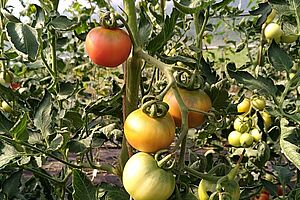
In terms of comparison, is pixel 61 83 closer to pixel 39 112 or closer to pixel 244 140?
pixel 39 112

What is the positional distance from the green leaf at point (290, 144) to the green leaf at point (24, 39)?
43 cm

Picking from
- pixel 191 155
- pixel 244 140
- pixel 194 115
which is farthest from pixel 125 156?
pixel 244 140

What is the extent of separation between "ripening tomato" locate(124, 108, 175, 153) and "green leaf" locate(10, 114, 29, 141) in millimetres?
178

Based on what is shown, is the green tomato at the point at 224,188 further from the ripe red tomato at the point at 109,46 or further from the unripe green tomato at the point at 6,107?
the unripe green tomato at the point at 6,107

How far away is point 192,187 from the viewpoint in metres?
1.12

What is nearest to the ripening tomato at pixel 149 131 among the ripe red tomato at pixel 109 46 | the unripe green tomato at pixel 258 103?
the ripe red tomato at pixel 109 46

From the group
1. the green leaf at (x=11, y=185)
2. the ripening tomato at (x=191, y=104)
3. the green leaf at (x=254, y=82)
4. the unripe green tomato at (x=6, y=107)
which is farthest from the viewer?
the unripe green tomato at (x=6, y=107)

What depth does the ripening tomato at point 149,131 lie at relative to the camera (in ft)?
2.46

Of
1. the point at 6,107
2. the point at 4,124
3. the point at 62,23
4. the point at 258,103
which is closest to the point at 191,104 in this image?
the point at 62,23

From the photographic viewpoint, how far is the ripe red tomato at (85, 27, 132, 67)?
82 centimetres

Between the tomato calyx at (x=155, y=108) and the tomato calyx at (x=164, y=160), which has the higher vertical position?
the tomato calyx at (x=155, y=108)

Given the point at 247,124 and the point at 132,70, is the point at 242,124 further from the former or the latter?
the point at 132,70

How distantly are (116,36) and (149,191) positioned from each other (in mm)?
246

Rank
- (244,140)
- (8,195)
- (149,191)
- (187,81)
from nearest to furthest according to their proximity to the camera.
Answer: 1. (149,191)
2. (187,81)
3. (8,195)
4. (244,140)
